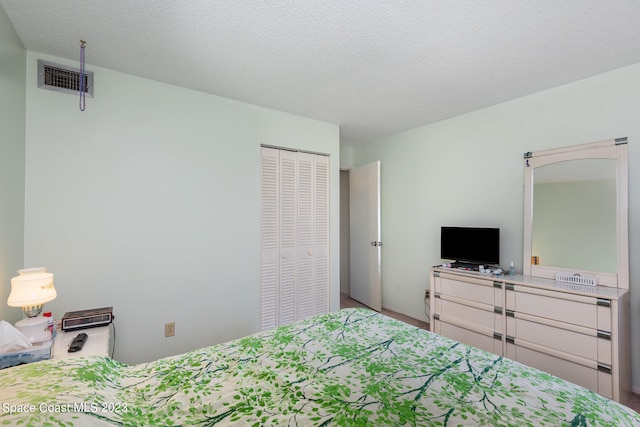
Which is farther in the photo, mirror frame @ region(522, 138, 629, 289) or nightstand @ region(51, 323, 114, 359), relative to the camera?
mirror frame @ region(522, 138, 629, 289)

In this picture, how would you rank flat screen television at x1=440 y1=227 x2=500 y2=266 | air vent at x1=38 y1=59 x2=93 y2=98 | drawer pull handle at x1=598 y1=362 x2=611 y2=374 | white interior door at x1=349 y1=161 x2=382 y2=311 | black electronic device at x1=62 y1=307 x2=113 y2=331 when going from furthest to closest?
1. white interior door at x1=349 y1=161 x2=382 y2=311
2. flat screen television at x1=440 y1=227 x2=500 y2=266
3. air vent at x1=38 y1=59 x2=93 y2=98
4. drawer pull handle at x1=598 y1=362 x2=611 y2=374
5. black electronic device at x1=62 y1=307 x2=113 y2=331

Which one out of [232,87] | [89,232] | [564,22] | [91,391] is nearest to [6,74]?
[89,232]

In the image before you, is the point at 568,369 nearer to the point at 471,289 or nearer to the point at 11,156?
the point at 471,289

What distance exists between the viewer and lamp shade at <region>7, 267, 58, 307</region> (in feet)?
4.77

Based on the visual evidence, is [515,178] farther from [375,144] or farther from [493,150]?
[375,144]

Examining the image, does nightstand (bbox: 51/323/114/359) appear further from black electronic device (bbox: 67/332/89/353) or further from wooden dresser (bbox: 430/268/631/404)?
wooden dresser (bbox: 430/268/631/404)

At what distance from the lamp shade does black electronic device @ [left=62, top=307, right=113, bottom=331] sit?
314 mm

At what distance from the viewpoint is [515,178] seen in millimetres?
2783

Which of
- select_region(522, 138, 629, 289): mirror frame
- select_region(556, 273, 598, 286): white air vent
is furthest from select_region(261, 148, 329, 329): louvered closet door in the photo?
select_region(556, 273, 598, 286): white air vent

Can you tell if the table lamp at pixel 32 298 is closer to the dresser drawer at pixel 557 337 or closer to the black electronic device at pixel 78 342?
the black electronic device at pixel 78 342

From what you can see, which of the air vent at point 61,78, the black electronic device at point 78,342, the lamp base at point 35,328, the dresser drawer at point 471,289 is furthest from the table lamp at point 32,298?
the dresser drawer at point 471,289

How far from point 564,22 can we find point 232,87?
2.44m

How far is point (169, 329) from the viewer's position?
2445 millimetres

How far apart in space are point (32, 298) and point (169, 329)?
1136 mm
